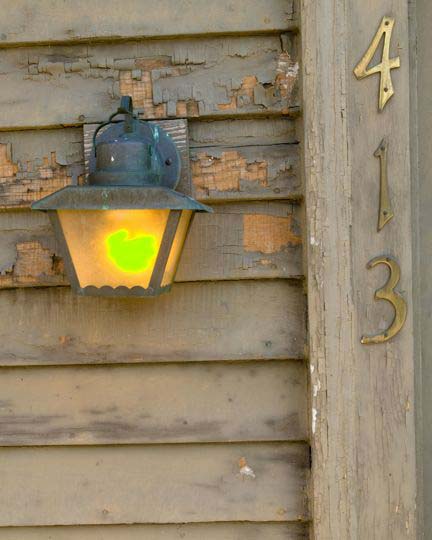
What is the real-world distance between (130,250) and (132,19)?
53 centimetres

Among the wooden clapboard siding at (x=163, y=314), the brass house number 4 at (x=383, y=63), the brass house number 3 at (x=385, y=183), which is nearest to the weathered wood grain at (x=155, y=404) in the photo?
the wooden clapboard siding at (x=163, y=314)

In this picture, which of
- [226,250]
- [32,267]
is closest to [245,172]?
[226,250]

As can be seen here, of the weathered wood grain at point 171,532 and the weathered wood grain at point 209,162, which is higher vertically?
the weathered wood grain at point 209,162

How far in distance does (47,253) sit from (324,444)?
28.0 inches

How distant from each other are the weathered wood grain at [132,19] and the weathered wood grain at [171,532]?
105 centimetres

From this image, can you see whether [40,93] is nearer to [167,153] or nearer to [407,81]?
[167,153]

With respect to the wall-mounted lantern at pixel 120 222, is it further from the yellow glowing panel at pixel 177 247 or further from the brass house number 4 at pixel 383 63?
the brass house number 4 at pixel 383 63

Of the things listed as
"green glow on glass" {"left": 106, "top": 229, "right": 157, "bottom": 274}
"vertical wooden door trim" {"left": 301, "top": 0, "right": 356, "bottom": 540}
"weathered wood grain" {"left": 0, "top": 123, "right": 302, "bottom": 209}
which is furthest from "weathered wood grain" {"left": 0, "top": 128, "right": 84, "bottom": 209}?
"vertical wooden door trim" {"left": 301, "top": 0, "right": 356, "bottom": 540}

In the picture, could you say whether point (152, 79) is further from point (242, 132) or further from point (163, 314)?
point (163, 314)

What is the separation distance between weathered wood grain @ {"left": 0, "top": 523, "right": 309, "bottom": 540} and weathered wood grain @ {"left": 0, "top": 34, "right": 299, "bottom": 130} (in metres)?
0.88

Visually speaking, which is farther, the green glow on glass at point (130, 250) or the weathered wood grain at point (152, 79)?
the weathered wood grain at point (152, 79)

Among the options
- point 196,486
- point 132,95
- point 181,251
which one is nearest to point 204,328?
point 181,251

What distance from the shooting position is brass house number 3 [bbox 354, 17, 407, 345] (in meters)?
1.39

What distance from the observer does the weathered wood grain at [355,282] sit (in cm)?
140
